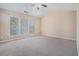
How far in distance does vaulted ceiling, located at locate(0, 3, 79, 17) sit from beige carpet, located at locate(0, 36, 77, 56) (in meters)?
0.65

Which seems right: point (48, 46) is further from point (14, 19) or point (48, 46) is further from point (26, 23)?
point (14, 19)

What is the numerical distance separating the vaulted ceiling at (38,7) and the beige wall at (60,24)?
0.35 feet

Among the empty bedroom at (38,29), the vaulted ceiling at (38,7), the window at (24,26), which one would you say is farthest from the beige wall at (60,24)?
the window at (24,26)

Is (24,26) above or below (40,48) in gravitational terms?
above

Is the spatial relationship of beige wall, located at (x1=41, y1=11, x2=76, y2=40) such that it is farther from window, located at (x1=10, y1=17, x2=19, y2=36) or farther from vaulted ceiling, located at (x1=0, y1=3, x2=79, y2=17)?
window, located at (x1=10, y1=17, x2=19, y2=36)

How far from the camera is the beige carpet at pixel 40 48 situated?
2.11 metres

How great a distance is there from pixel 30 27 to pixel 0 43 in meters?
0.77

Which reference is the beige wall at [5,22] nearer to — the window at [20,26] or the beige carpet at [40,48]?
the window at [20,26]

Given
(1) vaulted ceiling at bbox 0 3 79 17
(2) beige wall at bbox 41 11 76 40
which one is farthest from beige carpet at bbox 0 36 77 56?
(1) vaulted ceiling at bbox 0 3 79 17

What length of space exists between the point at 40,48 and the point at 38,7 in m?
0.93

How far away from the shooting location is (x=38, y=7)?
2.12 metres

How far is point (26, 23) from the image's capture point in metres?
2.31

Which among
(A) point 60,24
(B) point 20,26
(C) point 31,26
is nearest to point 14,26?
(B) point 20,26

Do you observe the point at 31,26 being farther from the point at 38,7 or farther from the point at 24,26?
the point at 38,7
